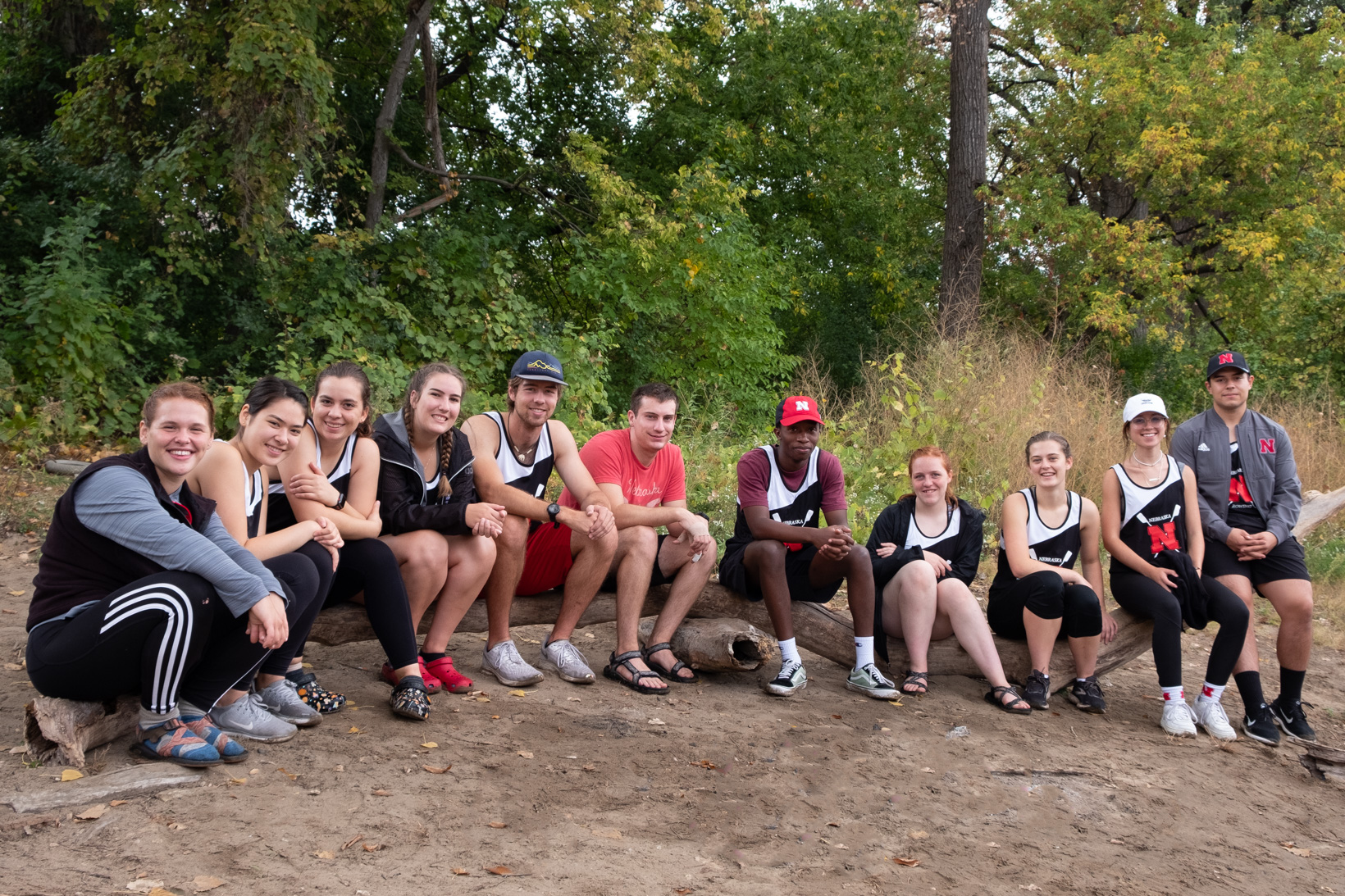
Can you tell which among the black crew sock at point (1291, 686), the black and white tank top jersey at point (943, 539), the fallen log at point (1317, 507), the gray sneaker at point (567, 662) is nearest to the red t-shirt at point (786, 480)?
the black and white tank top jersey at point (943, 539)

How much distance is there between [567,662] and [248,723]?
5.51 ft

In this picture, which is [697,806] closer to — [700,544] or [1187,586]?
[700,544]

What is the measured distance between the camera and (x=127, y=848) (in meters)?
3.10

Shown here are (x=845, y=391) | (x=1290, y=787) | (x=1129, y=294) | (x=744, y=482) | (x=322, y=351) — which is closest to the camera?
(x=1290, y=787)

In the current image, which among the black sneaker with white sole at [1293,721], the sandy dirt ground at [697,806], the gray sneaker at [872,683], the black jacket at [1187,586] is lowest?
the sandy dirt ground at [697,806]

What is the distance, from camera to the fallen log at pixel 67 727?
3562mm

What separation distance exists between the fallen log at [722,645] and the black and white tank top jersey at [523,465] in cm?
110

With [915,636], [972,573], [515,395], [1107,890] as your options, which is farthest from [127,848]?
[972,573]

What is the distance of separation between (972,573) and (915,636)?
0.47 metres

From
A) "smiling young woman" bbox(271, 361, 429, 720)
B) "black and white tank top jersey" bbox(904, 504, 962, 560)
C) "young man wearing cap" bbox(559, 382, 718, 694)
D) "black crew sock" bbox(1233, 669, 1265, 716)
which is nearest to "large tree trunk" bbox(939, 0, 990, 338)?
"black and white tank top jersey" bbox(904, 504, 962, 560)

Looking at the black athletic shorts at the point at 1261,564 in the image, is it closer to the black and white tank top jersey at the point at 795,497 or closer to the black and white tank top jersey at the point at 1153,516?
the black and white tank top jersey at the point at 1153,516

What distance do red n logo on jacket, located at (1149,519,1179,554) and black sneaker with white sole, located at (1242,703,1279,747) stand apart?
2.91 ft

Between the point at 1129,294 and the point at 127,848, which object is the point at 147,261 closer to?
the point at 127,848

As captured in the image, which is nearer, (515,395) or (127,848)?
(127,848)
